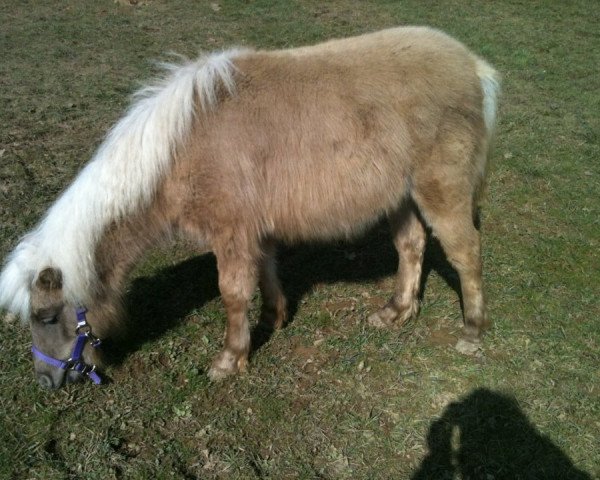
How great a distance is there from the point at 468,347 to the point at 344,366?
3.19 ft

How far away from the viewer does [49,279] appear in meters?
3.23

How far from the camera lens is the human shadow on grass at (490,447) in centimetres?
329

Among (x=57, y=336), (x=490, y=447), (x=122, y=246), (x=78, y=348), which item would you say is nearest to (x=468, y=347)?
(x=490, y=447)

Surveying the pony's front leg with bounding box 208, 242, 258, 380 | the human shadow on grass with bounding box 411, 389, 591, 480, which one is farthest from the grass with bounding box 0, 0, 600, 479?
the pony's front leg with bounding box 208, 242, 258, 380

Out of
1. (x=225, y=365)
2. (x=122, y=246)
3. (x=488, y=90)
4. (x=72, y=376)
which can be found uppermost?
(x=488, y=90)

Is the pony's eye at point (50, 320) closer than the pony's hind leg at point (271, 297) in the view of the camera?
Yes

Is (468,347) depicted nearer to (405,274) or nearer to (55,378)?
(405,274)

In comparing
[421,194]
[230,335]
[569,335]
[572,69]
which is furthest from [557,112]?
[230,335]

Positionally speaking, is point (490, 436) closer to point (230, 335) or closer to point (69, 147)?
point (230, 335)

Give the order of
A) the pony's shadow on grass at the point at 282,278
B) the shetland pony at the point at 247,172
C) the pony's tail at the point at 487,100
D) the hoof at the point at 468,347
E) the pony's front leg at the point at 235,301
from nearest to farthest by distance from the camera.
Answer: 1. the shetland pony at the point at 247,172
2. the pony's front leg at the point at 235,301
3. the pony's tail at the point at 487,100
4. the hoof at the point at 468,347
5. the pony's shadow on grass at the point at 282,278

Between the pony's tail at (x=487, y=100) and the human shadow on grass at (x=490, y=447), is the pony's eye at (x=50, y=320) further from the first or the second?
the pony's tail at (x=487, y=100)

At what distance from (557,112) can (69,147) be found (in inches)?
272

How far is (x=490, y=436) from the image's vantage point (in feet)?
11.5

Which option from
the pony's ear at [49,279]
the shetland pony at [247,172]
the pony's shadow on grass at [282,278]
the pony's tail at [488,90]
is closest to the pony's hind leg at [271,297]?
the pony's shadow on grass at [282,278]
